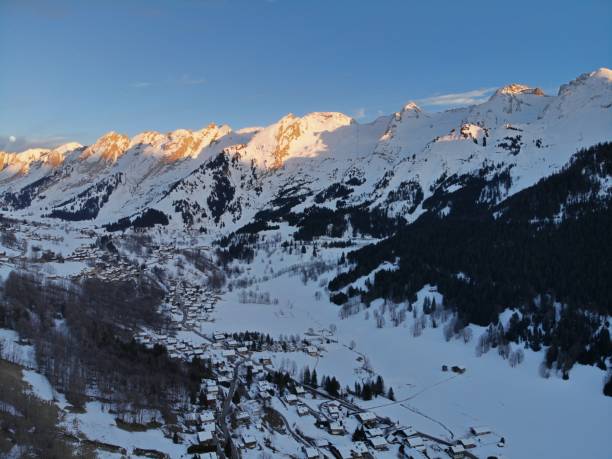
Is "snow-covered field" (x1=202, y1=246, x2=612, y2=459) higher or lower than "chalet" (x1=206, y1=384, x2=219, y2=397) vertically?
→ lower

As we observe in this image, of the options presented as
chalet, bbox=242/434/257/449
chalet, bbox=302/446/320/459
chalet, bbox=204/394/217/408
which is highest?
chalet, bbox=204/394/217/408

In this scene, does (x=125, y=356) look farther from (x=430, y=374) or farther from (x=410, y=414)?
(x=430, y=374)

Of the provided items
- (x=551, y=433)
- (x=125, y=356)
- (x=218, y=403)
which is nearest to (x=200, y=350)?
(x=125, y=356)

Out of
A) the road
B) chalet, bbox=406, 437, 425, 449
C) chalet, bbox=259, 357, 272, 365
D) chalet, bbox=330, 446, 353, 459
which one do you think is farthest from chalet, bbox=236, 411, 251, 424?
chalet, bbox=259, 357, 272, 365

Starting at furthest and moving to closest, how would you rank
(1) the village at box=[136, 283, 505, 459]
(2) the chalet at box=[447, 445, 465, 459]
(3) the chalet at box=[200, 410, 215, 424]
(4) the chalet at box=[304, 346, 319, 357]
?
(4) the chalet at box=[304, 346, 319, 357]
(3) the chalet at box=[200, 410, 215, 424]
(2) the chalet at box=[447, 445, 465, 459]
(1) the village at box=[136, 283, 505, 459]

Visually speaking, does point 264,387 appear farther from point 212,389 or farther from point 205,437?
point 205,437

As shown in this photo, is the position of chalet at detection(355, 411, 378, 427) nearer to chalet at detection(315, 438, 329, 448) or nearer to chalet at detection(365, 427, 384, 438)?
chalet at detection(365, 427, 384, 438)
